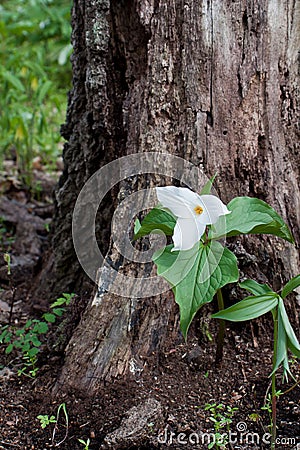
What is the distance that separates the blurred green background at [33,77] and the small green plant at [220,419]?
2662 millimetres

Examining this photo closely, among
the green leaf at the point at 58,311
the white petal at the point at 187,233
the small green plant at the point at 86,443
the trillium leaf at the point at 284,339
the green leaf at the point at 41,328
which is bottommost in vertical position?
the small green plant at the point at 86,443

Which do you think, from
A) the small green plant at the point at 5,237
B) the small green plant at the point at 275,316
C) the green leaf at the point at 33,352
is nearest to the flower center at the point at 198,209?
the small green plant at the point at 275,316

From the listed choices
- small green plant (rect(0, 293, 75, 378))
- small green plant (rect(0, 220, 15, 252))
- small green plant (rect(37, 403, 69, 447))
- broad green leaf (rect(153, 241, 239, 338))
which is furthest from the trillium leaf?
small green plant (rect(0, 220, 15, 252))

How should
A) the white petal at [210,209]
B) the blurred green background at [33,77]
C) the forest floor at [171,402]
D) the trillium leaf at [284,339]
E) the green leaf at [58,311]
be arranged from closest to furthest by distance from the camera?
the trillium leaf at [284,339]
the white petal at [210,209]
the forest floor at [171,402]
the green leaf at [58,311]
the blurred green background at [33,77]

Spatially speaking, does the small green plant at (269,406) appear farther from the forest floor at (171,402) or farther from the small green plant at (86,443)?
the small green plant at (86,443)

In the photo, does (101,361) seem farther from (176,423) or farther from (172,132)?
(172,132)

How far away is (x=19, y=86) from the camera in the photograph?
4.70 metres

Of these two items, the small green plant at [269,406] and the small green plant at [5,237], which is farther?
the small green plant at [5,237]

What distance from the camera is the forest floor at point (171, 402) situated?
6.42 feet

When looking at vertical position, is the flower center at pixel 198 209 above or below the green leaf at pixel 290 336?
above

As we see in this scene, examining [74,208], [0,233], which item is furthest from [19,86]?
[74,208]

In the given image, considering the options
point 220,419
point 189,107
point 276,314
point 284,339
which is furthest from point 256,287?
point 189,107

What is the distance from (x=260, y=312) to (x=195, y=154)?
77 centimetres

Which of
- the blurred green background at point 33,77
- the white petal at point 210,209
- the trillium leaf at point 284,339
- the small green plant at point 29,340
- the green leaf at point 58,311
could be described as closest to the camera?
the trillium leaf at point 284,339
